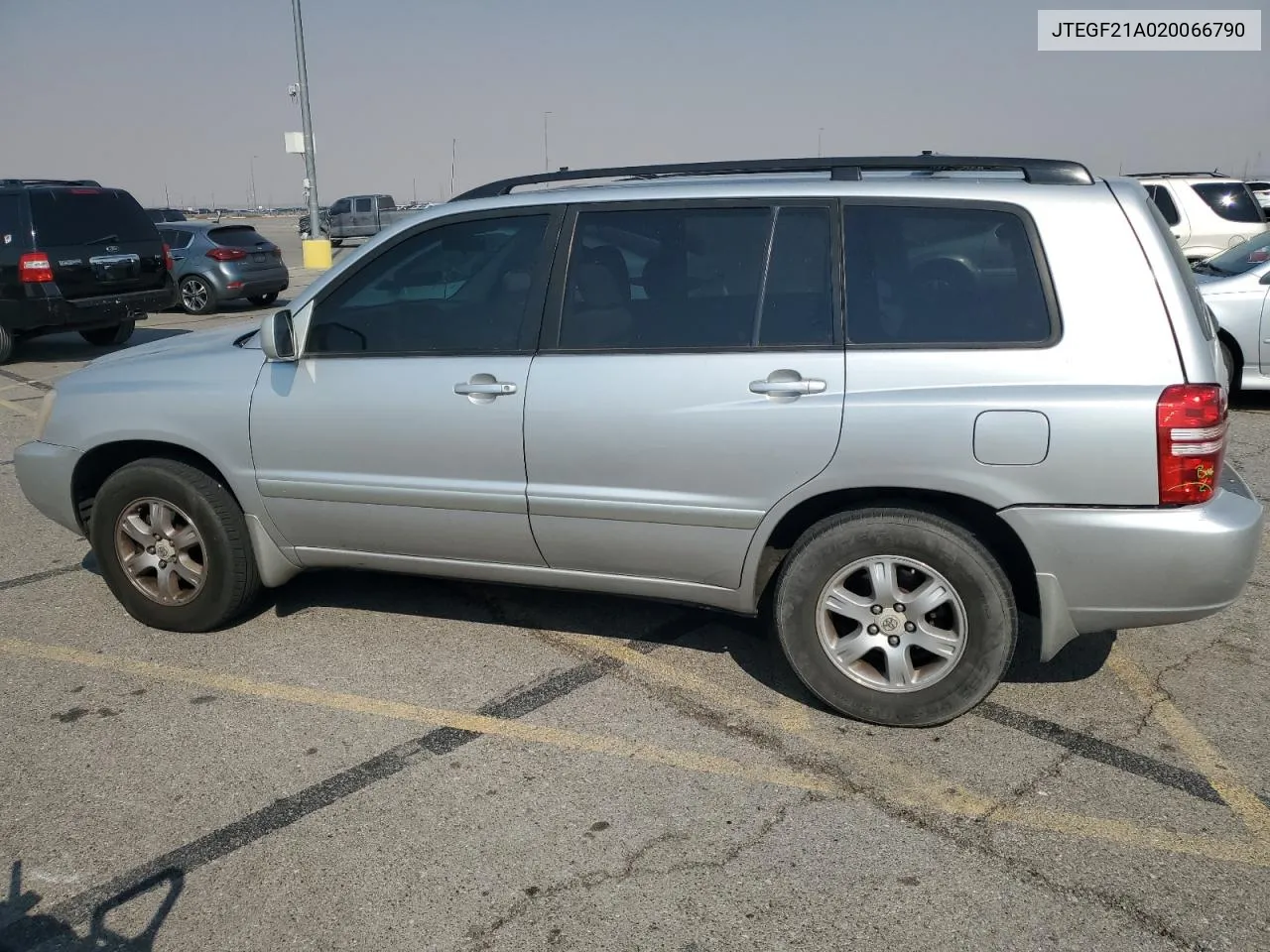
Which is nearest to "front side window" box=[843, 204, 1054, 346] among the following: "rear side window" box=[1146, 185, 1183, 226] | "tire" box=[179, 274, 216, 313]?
"rear side window" box=[1146, 185, 1183, 226]

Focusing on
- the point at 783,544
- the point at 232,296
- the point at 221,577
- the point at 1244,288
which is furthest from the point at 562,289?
the point at 232,296

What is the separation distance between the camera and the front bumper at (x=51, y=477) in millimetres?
4594

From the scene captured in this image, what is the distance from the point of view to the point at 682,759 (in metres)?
3.48

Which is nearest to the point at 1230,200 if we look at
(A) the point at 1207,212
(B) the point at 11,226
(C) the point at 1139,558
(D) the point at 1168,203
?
(A) the point at 1207,212

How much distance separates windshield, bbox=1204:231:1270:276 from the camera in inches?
354

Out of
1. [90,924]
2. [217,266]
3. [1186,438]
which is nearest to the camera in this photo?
[90,924]

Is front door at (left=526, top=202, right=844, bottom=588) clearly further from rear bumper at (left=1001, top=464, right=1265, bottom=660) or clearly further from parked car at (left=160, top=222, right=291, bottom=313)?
parked car at (left=160, top=222, right=291, bottom=313)

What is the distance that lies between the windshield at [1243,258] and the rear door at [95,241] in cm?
1075

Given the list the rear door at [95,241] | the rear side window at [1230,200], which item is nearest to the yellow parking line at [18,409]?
the rear door at [95,241]

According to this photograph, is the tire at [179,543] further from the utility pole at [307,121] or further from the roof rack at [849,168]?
the utility pole at [307,121]

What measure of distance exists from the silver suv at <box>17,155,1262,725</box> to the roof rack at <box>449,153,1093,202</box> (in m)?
0.01

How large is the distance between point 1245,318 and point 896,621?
22.0 ft

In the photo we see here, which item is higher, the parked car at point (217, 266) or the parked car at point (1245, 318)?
the parked car at point (217, 266)

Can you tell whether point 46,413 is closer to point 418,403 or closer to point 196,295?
point 418,403
